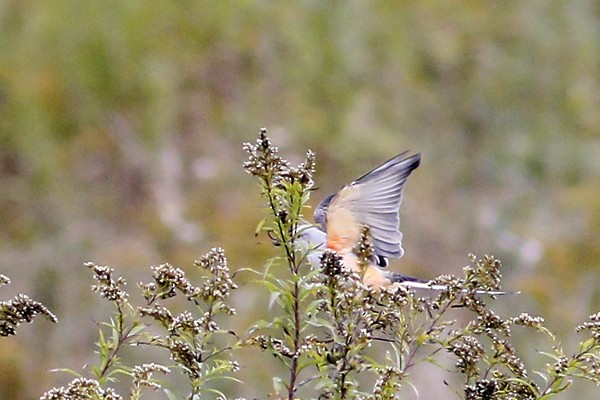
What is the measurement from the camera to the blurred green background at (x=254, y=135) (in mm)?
10594

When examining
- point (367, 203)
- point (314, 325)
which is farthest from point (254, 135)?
point (314, 325)

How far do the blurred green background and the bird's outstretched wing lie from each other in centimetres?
598

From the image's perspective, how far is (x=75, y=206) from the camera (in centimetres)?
1138

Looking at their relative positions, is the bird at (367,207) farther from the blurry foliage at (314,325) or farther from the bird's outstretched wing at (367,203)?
the blurry foliage at (314,325)

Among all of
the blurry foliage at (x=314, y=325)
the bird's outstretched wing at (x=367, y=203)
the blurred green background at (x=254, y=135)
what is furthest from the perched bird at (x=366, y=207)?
the blurred green background at (x=254, y=135)

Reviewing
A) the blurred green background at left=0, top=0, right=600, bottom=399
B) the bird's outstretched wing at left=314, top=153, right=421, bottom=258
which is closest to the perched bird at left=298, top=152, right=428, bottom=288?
the bird's outstretched wing at left=314, top=153, right=421, bottom=258

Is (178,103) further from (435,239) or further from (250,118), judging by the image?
(435,239)

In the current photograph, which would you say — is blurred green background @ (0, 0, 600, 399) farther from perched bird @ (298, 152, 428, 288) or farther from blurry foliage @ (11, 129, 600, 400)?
blurry foliage @ (11, 129, 600, 400)

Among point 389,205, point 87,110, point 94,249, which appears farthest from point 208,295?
point 87,110

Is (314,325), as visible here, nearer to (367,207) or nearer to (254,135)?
(367,207)

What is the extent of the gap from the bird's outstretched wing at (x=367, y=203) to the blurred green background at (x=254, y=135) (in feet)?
19.6

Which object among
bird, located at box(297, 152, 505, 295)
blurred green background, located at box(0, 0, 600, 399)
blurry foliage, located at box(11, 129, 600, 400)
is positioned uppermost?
blurred green background, located at box(0, 0, 600, 399)

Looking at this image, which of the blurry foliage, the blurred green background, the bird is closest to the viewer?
the blurry foliage

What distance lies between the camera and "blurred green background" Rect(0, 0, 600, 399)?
10594mm
